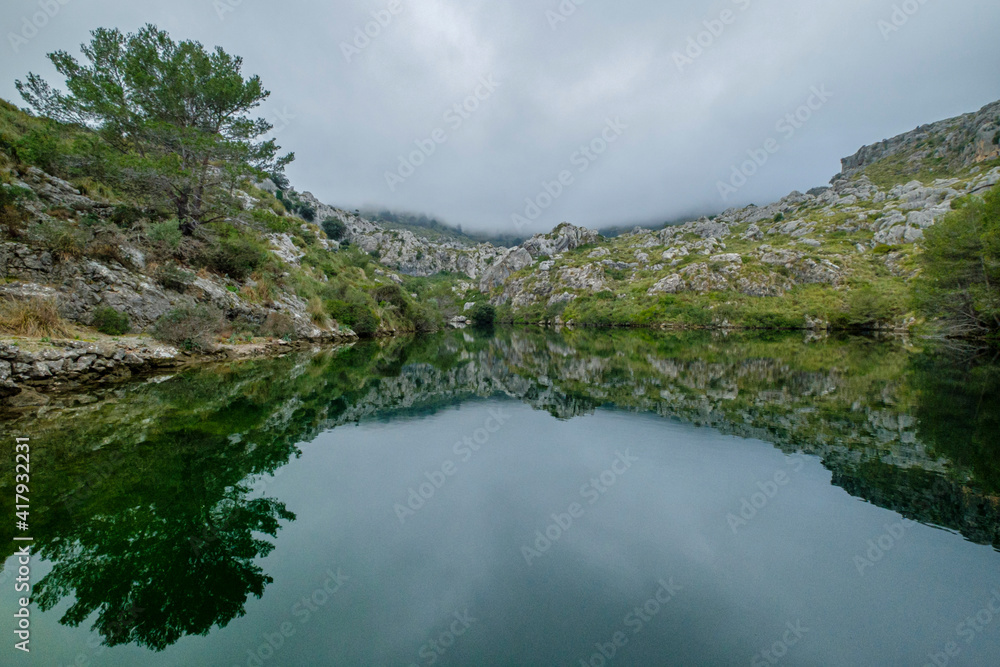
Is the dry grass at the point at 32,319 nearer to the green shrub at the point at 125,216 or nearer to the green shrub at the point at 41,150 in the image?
the green shrub at the point at 125,216

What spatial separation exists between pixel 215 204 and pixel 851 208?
143 m

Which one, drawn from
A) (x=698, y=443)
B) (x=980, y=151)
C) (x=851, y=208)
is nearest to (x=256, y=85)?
(x=698, y=443)

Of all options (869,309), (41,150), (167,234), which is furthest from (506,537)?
(869,309)

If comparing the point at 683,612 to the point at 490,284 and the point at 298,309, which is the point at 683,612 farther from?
the point at 490,284

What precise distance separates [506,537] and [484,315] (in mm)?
87695

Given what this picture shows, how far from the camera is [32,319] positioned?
13117mm

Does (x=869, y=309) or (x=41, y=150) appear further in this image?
(x=869, y=309)

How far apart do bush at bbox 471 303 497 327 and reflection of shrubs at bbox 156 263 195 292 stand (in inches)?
2826

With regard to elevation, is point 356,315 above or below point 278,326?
above

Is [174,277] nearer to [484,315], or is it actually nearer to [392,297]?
[392,297]

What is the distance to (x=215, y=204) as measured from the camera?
25.1 meters

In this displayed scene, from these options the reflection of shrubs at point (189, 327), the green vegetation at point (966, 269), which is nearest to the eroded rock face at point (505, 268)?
the green vegetation at point (966, 269)

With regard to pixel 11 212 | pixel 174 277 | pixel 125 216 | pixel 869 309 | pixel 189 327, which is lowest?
pixel 189 327

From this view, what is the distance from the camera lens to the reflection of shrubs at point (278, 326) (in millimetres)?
27453
